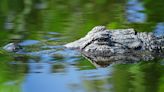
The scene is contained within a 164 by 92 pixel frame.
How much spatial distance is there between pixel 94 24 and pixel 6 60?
62.1 inches

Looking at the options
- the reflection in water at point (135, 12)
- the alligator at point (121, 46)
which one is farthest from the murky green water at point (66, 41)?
the alligator at point (121, 46)

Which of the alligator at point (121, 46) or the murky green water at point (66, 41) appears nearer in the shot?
the murky green water at point (66, 41)

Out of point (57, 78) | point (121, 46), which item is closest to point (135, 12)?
point (121, 46)

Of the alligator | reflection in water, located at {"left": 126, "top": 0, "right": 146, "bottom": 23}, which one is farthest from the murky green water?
the alligator

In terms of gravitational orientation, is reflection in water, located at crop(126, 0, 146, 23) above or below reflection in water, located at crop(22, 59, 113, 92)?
above

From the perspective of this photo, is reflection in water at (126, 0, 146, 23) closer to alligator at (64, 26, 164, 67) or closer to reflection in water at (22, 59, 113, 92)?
alligator at (64, 26, 164, 67)

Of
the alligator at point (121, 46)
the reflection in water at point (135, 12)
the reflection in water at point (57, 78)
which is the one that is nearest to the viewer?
the reflection in water at point (57, 78)

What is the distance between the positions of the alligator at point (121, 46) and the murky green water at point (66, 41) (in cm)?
16

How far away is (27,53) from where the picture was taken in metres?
5.60

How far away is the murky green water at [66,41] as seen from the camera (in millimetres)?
4698

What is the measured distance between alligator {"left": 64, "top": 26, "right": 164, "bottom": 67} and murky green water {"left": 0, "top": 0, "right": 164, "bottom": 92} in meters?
0.16

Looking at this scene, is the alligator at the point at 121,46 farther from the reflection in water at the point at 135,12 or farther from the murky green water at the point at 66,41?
the reflection in water at the point at 135,12

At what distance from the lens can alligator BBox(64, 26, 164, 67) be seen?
550 centimetres

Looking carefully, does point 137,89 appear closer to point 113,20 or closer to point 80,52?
point 80,52
